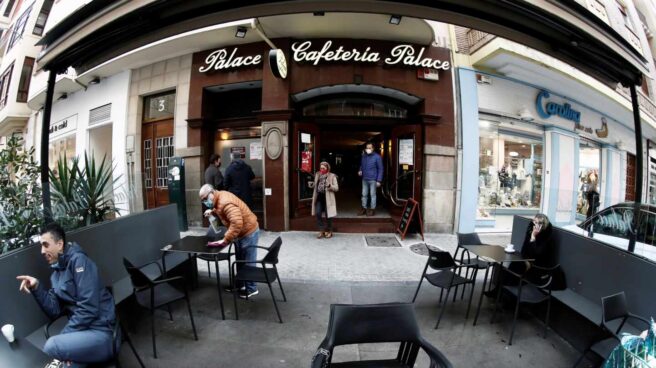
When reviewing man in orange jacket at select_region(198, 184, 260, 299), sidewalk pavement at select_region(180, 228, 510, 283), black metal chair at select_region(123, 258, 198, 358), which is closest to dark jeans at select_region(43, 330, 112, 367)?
black metal chair at select_region(123, 258, 198, 358)

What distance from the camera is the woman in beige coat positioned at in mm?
6418

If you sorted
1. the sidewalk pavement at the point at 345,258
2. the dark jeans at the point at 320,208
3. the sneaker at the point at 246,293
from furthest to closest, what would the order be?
1. the dark jeans at the point at 320,208
2. the sidewalk pavement at the point at 345,258
3. the sneaker at the point at 246,293

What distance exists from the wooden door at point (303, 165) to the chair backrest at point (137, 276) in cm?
480

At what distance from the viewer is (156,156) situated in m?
6.48

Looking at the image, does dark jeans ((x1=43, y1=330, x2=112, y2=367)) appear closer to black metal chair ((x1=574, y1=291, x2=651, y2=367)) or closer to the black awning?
the black awning

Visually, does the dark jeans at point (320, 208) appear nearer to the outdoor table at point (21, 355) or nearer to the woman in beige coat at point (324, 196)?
the woman in beige coat at point (324, 196)

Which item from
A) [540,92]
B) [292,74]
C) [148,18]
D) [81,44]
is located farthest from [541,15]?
[540,92]

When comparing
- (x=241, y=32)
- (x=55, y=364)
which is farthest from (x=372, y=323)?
(x=241, y=32)

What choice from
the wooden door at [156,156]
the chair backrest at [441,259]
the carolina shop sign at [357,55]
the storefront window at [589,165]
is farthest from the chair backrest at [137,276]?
the storefront window at [589,165]

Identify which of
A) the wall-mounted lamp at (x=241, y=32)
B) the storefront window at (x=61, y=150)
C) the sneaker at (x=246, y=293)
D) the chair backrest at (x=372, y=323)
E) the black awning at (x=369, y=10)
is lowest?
the sneaker at (x=246, y=293)

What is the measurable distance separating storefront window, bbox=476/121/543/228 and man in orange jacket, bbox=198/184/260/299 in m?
6.83

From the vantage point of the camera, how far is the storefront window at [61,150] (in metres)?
3.26

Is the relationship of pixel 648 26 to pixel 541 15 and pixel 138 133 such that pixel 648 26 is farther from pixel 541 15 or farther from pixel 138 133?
pixel 138 133

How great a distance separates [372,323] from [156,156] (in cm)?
702
